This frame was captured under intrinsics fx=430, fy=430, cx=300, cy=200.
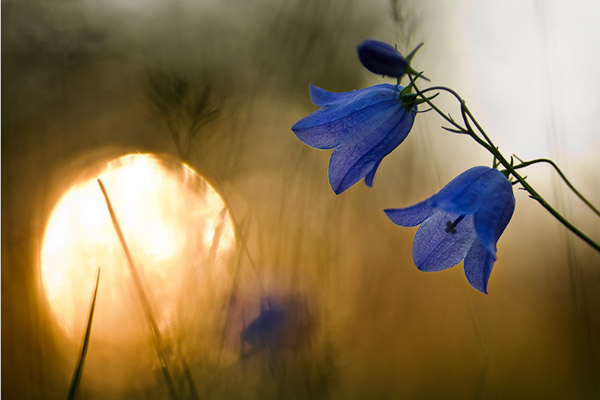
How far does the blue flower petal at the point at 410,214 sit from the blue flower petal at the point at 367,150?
0.12m

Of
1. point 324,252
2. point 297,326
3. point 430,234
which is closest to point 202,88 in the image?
point 324,252

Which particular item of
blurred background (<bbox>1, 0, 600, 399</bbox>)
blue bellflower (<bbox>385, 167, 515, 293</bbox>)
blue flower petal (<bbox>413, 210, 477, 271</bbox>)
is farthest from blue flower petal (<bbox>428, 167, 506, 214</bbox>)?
blurred background (<bbox>1, 0, 600, 399</bbox>)

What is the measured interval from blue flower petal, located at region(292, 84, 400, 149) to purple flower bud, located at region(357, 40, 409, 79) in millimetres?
110

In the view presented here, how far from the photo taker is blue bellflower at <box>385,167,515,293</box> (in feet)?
1.91

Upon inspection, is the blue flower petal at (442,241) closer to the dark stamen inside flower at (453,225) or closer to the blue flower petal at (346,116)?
the dark stamen inside flower at (453,225)

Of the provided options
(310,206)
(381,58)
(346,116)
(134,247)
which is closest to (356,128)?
(346,116)

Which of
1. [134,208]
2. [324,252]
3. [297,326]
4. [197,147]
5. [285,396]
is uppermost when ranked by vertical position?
[197,147]

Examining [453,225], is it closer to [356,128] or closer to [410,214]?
[410,214]

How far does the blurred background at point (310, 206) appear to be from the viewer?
1192 millimetres

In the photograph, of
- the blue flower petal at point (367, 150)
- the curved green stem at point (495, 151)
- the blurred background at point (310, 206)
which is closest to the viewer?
the curved green stem at point (495, 151)

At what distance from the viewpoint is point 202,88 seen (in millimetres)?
1361

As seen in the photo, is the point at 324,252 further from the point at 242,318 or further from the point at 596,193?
the point at 596,193

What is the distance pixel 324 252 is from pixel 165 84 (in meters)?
0.75

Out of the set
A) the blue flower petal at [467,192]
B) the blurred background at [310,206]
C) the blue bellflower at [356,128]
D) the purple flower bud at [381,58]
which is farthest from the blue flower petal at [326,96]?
the blurred background at [310,206]
